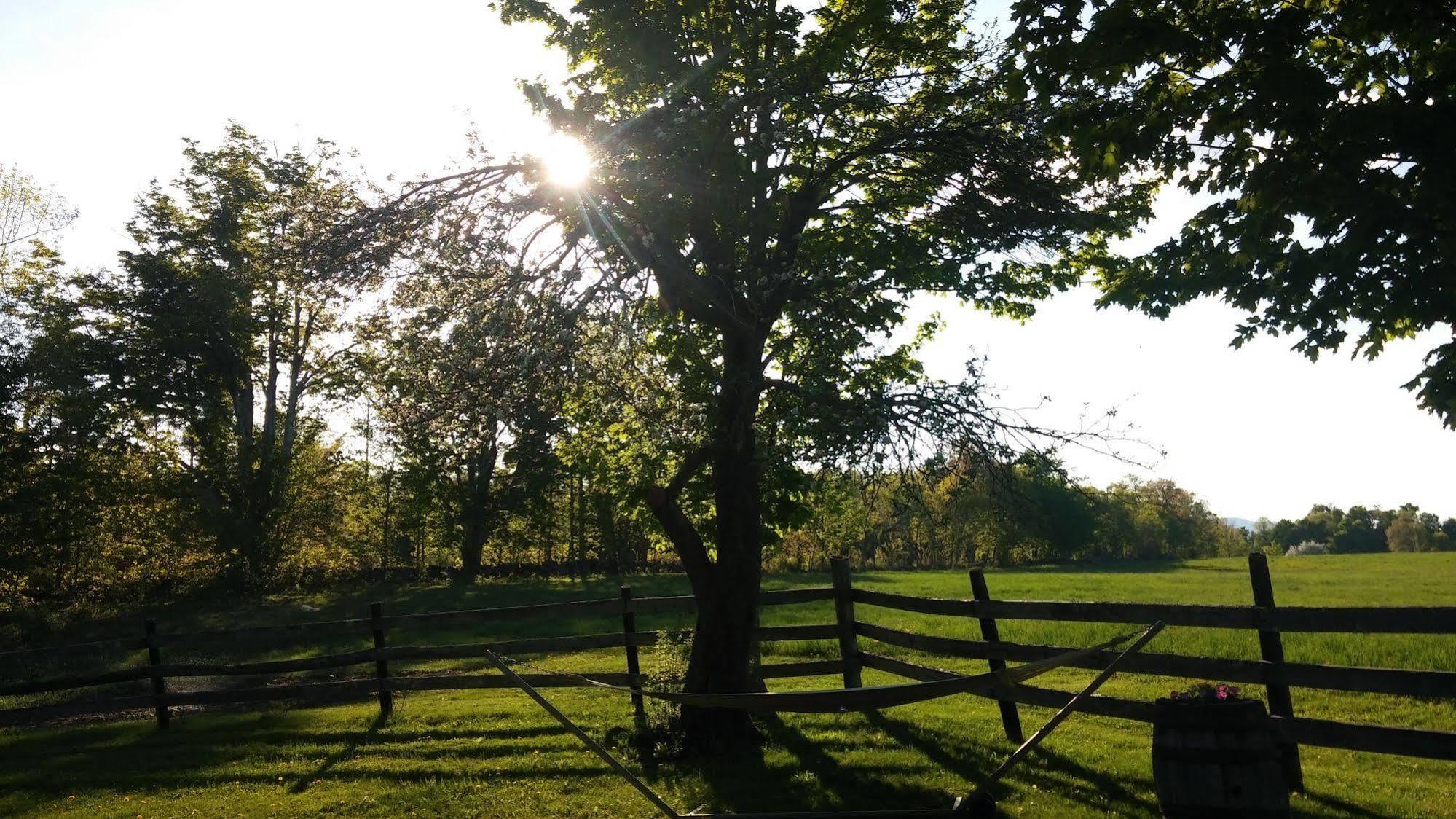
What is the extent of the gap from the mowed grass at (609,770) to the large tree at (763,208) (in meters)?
1.40

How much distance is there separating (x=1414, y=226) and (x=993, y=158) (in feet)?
11.5

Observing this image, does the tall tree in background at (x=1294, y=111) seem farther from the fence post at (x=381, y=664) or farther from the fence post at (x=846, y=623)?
the fence post at (x=381, y=664)

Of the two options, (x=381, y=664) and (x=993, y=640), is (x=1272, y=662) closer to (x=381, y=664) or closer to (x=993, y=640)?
(x=993, y=640)

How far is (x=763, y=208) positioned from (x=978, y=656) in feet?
15.1

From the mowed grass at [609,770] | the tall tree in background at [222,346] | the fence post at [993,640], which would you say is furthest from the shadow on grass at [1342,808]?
the tall tree in background at [222,346]

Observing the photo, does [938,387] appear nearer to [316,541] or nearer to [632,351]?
[632,351]

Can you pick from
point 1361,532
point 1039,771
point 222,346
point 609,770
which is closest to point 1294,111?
point 1039,771

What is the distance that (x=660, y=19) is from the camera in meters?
9.35

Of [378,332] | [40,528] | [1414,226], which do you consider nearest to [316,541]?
[40,528]

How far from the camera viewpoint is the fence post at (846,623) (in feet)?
34.6

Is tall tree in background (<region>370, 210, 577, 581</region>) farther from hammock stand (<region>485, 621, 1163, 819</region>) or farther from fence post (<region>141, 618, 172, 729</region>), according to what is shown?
fence post (<region>141, 618, 172, 729</region>)

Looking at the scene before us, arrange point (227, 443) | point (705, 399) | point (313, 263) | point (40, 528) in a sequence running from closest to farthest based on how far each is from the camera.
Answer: point (313, 263) → point (705, 399) → point (40, 528) → point (227, 443)

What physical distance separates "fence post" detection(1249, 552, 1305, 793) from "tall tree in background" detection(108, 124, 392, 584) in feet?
87.4

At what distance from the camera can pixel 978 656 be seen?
882 cm
